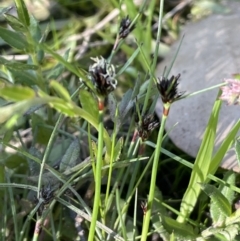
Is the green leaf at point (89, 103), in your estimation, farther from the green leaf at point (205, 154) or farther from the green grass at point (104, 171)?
the green leaf at point (205, 154)

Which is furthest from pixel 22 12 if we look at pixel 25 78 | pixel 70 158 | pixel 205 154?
pixel 205 154

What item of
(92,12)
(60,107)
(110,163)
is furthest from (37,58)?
(92,12)

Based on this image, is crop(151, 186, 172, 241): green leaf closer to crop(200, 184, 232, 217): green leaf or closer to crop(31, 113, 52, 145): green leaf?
crop(200, 184, 232, 217): green leaf

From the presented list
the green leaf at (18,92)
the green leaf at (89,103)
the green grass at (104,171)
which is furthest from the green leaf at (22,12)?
the green leaf at (18,92)

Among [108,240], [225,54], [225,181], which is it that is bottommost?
[108,240]

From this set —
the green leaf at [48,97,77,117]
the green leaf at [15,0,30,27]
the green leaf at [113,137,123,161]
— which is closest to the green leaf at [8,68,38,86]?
the green leaf at [15,0,30,27]

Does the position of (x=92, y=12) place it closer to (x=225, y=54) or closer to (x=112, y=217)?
(x=225, y=54)

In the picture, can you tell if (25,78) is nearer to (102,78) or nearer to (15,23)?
(15,23)
